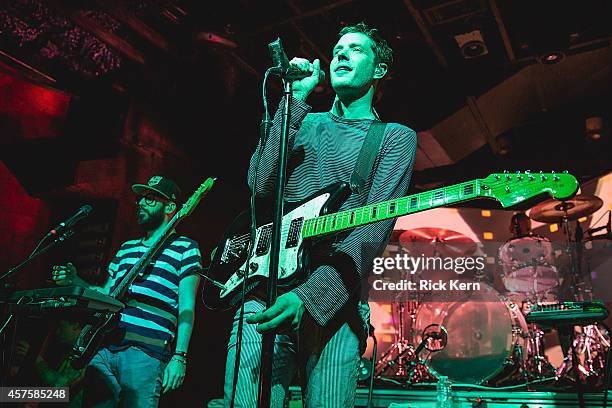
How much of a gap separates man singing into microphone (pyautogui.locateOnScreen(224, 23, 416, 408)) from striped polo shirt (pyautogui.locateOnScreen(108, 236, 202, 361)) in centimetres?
161

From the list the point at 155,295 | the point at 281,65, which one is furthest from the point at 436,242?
the point at 281,65

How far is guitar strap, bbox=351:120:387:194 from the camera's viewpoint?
2074 millimetres

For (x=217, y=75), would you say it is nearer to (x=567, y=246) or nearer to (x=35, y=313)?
(x=35, y=313)

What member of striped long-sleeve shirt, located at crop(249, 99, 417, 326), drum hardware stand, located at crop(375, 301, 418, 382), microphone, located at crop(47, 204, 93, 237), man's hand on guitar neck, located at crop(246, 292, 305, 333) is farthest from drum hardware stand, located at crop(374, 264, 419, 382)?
man's hand on guitar neck, located at crop(246, 292, 305, 333)

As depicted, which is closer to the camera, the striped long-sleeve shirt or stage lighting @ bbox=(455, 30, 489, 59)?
the striped long-sleeve shirt

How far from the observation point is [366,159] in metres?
2.10

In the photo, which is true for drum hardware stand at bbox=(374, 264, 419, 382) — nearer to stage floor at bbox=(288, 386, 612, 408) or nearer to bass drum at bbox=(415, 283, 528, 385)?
bass drum at bbox=(415, 283, 528, 385)

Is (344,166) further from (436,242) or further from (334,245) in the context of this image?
(436,242)

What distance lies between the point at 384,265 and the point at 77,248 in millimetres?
4565

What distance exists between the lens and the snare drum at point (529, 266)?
7.59 meters

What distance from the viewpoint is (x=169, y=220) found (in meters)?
4.40

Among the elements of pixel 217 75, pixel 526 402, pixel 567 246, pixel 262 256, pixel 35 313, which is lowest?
pixel 526 402

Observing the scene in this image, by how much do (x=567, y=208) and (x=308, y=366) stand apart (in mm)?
7125

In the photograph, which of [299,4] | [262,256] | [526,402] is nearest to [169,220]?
[262,256]
